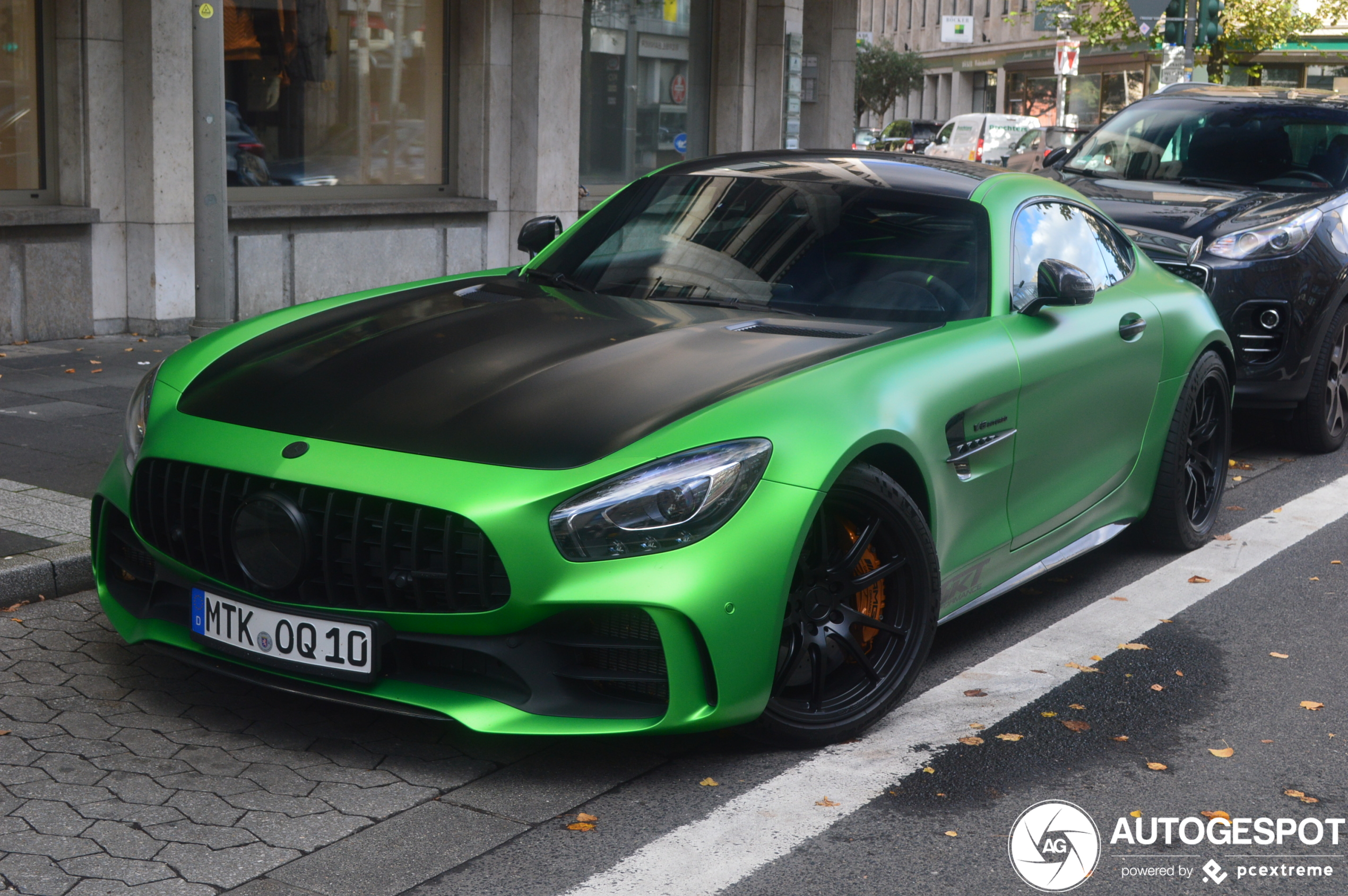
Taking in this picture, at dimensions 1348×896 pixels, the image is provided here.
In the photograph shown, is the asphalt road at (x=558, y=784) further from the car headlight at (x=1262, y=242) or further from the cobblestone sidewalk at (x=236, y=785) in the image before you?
the car headlight at (x=1262, y=242)

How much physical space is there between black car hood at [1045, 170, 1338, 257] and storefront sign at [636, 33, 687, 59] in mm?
7021

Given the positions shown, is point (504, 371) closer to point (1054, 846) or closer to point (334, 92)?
point (1054, 846)

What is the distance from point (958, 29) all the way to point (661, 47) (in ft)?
190

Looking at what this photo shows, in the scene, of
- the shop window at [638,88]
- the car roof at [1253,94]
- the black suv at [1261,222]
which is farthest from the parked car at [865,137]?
the black suv at [1261,222]

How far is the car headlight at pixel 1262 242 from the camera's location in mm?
7691

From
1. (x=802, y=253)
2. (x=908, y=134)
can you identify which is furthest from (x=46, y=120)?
(x=908, y=134)

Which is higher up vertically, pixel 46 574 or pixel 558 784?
pixel 46 574

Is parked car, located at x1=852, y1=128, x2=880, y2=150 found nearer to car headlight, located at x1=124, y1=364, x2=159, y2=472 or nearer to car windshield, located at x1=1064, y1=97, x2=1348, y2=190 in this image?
car windshield, located at x1=1064, y1=97, x2=1348, y2=190

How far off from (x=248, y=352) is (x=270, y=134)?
7.78 metres

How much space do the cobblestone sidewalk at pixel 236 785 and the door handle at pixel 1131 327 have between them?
7.52 feet

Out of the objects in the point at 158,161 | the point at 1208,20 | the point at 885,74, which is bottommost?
the point at 158,161

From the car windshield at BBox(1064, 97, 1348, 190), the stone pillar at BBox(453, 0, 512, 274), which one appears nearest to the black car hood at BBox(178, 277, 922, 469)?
the car windshield at BBox(1064, 97, 1348, 190)

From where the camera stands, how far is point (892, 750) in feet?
12.3

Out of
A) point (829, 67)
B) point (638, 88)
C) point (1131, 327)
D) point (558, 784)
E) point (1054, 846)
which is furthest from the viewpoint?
point (829, 67)
